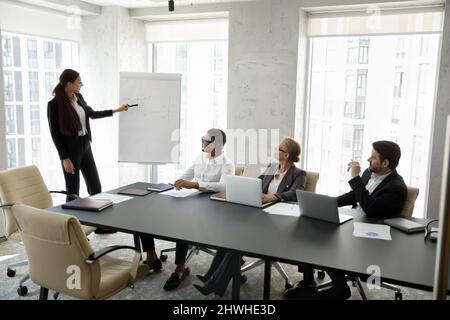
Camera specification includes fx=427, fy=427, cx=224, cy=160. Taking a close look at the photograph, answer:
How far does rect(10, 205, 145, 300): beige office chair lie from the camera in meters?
2.26

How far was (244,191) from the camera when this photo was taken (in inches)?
124

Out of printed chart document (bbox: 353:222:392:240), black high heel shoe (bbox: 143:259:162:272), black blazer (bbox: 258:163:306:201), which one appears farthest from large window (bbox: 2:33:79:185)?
printed chart document (bbox: 353:222:392:240)

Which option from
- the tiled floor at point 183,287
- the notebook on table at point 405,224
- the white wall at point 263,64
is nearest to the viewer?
the notebook on table at point 405,224

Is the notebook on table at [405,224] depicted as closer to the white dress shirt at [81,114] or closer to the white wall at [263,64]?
the white wall at [263,64]

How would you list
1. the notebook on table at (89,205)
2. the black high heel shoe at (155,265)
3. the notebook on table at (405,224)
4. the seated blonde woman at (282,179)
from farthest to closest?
1. the black high heel shoe at (155,265)
2. the seated blonde woman at (282,179)
3. the notebook on table at (89,205)
4. the notebook on table at (405,224)

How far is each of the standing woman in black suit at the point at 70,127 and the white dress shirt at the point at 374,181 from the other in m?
2.79

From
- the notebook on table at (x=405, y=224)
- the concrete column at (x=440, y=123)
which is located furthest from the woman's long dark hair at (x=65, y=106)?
the concrete column at (x=440, y=123)

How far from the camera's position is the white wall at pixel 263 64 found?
484 cm

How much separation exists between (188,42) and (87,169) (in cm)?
228

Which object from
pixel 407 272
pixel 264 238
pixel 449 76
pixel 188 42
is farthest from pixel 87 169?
pixel 449 76

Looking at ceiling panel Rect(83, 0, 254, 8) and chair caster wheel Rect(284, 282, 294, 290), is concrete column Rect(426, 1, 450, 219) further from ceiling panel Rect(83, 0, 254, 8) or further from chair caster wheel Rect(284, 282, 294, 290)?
ceiling panel Rect(83, 0, 254, 8)

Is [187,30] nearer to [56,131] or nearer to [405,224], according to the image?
[56,131]

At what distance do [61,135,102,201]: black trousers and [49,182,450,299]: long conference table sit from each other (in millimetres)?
1362
